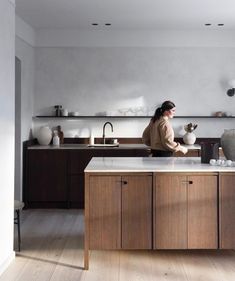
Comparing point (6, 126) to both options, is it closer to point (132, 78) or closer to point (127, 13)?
point (127, 13)

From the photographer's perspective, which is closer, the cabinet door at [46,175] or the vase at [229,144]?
the vase at [229,144]

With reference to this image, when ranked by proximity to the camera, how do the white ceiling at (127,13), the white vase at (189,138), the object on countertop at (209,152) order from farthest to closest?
the white vase at (189,138)
the white ceiling at (127,13)
the object on countertop at (209,152)

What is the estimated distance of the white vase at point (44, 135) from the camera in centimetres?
718

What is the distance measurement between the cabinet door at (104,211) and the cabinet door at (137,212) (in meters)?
0.06

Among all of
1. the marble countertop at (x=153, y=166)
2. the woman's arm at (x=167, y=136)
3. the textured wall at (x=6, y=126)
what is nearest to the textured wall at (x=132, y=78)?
the woman's arm at (x=167, y=136)

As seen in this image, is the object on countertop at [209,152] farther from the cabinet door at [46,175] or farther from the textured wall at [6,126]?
the cabinet door at [46,175]

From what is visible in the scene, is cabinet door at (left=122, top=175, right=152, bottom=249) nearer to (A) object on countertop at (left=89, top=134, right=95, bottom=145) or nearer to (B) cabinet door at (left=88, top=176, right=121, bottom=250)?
(B) cabinet door at (left=88, top=176, right=121, bottom=250)

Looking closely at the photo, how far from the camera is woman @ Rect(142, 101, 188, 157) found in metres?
5.32

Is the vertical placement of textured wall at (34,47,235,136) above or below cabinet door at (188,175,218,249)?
above

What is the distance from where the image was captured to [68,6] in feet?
19.2

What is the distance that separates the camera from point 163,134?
210 inches

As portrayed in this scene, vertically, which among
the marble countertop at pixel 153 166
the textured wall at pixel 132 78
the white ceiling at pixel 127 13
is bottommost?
the marble countertop at pixel 153 166

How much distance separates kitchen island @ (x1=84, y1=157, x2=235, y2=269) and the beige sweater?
126 centimetres

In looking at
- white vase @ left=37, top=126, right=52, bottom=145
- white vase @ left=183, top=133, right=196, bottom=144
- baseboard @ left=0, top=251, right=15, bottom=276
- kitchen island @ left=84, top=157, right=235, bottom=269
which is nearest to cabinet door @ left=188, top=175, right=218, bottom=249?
kitchen island @ left=84, top=157, right=235, bottom=269
